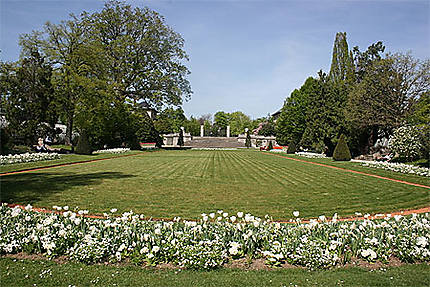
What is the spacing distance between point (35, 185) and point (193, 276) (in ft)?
26.1

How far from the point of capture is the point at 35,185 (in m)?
9.25

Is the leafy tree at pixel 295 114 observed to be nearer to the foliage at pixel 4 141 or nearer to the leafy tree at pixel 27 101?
the leafy tree at pixel 27 101

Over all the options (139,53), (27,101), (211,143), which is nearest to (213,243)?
(27,101)

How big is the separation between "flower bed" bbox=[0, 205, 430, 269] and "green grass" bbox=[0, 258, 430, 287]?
7.7 inches

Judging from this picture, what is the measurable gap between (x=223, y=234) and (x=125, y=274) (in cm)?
150

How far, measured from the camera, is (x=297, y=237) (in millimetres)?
4211

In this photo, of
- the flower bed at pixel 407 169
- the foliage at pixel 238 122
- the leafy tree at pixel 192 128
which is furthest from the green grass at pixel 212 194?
the foliage at pixel 238 122

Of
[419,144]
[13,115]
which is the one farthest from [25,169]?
[419,144]

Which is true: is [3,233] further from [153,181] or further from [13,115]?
[13,115]

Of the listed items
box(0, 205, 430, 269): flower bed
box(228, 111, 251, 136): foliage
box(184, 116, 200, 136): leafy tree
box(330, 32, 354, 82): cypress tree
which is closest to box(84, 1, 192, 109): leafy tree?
box(330, 32, 354, 82): cypress tree

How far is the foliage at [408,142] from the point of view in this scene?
16.2 metres

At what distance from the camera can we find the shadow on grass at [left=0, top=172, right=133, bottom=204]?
25.0 feet

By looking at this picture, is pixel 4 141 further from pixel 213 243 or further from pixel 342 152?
Answer: pixel 342 152

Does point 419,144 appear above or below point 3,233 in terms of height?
above
